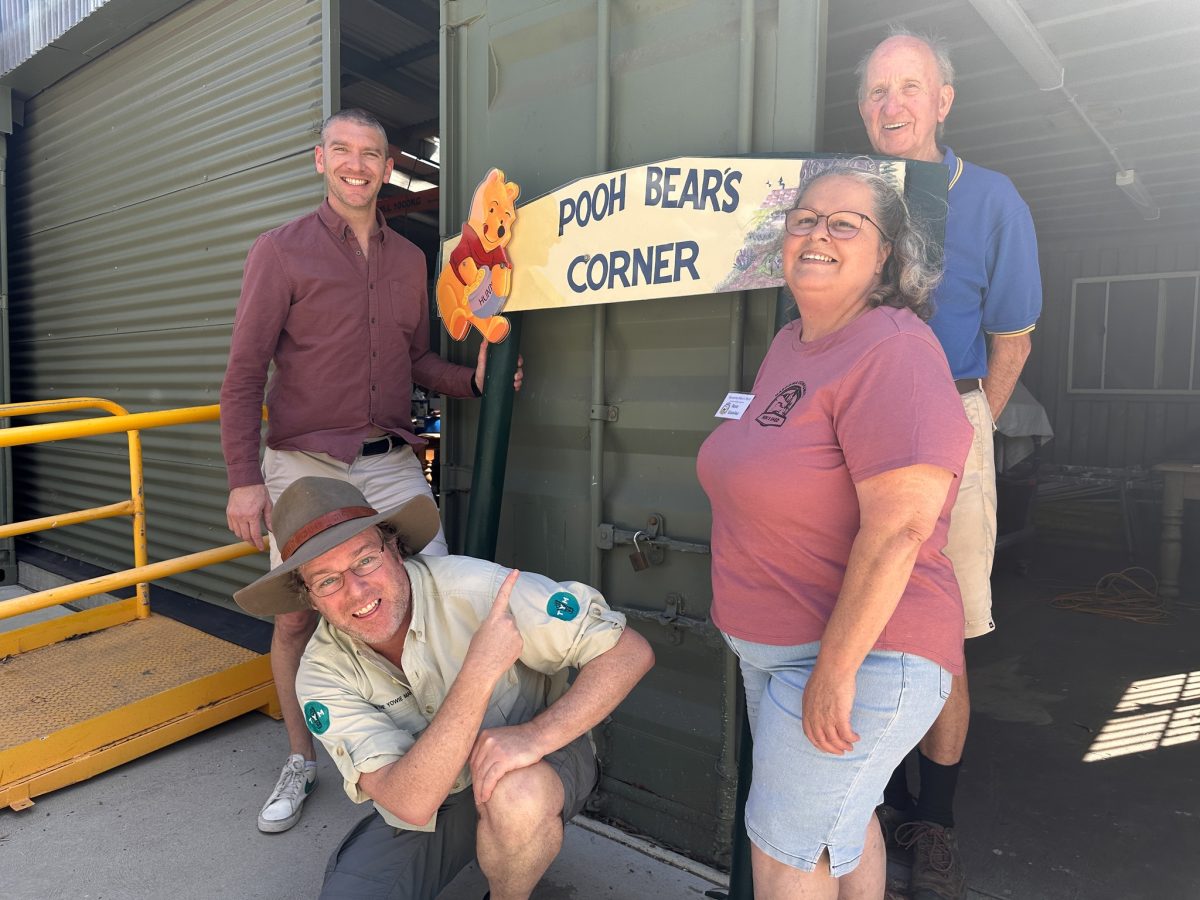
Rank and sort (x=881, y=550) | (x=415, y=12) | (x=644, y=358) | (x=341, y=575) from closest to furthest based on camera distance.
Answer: (x=881, y=550), (x=341, y=575), (x=644, y=358), (x=415, y=12)

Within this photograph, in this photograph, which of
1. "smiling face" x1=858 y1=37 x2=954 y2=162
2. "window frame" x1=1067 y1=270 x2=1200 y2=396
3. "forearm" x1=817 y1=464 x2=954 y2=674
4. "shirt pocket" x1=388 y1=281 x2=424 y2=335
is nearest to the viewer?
"forearm" x1=817 y1=464 x2=954 y2=674

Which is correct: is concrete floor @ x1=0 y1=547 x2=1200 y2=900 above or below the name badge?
below

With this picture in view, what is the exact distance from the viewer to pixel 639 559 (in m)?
2.62

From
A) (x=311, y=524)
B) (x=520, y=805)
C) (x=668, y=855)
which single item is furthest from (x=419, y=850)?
(x=668, y=855)

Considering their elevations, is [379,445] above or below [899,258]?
below

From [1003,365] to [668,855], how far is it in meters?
1.81

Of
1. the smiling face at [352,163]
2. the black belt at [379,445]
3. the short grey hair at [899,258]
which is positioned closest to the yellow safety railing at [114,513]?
the black belt at [379,445]

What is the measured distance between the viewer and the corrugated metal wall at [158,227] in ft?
14.5

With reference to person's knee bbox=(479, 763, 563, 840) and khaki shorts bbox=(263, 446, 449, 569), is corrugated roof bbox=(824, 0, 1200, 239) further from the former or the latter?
person's knee bbox=(479, 763, 563, 840)

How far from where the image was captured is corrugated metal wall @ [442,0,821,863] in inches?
94.7

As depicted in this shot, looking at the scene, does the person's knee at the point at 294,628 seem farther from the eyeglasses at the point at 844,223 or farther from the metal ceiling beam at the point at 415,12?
the metal ceiling beam at the point at 415,12

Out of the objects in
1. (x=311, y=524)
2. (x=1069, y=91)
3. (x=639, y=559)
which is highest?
(x=1069, y=91)

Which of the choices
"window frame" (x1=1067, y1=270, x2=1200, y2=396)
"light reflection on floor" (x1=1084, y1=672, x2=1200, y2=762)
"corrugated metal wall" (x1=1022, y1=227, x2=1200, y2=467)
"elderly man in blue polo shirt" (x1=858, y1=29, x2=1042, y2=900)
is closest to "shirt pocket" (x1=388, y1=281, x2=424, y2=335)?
"elderly man in blue polo shirt" (x1=858, y1=29, x2=1042, y2=900)

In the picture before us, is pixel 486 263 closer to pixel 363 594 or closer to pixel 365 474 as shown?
pixel 365 474
